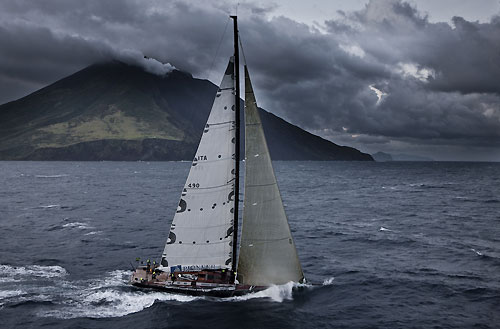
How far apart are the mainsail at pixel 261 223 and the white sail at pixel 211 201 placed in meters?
1.45

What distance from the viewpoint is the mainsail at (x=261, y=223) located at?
90.6 feet

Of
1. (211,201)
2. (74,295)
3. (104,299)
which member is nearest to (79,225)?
(74,295)

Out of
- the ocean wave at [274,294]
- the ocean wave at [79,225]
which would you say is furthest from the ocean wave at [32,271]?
the ocean wave at [79,225]

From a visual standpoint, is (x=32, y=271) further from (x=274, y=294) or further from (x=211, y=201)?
(x=274, y=294)

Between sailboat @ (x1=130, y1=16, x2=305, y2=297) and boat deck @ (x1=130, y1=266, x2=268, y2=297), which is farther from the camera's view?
boat deck @ (x1=130, y1=266, x2=268, y2=297)

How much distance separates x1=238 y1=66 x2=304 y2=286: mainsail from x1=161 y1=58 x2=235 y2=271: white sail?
4.77 ft

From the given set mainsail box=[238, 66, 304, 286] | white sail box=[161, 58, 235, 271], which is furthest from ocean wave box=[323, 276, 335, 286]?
white sail box=[161, 58, 235, 271]

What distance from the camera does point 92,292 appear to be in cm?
3288

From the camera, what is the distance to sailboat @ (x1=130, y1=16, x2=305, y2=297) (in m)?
28.0

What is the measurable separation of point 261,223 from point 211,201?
4209 millimetres

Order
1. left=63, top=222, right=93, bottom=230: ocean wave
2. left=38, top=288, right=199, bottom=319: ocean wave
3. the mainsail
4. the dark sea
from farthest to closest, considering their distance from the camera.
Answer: left=63, top=222, right=93, bottom=230: ocean wave → left=38, top=288, right=199, bottom=319: ocean wave → the dark sea → the mainsail

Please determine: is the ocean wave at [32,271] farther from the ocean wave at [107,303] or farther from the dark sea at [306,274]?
the ocean wave at [107,303]

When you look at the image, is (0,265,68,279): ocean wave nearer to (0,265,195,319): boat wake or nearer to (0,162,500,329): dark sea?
(0,265,195,319): boat wake

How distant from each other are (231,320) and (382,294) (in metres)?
15.0
